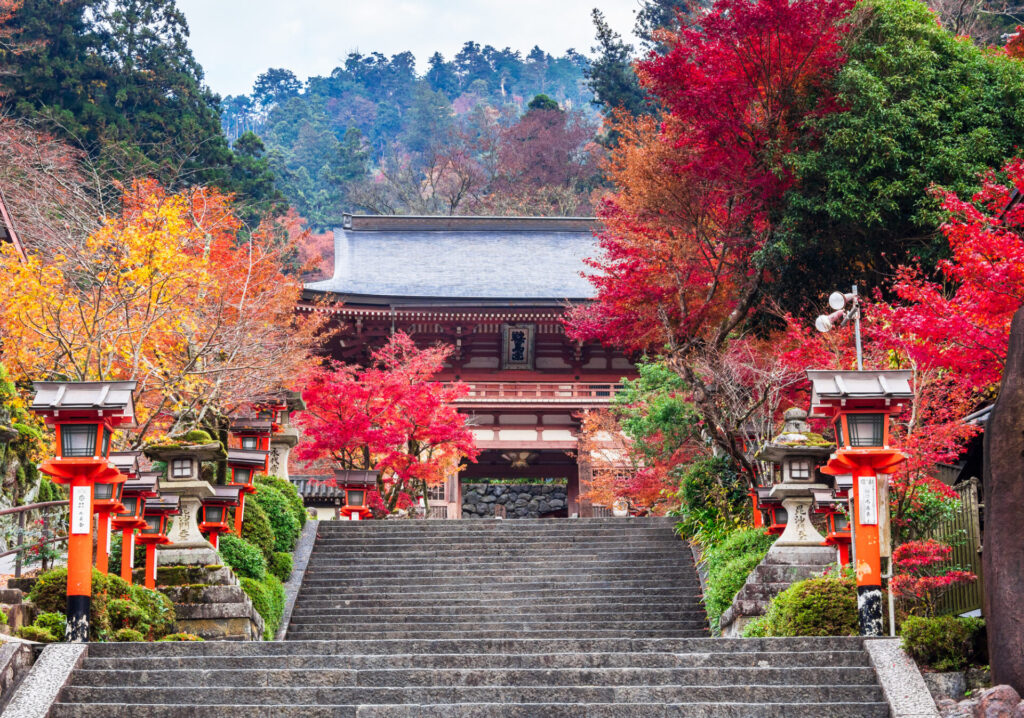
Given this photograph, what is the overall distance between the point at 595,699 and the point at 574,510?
21.9 meters

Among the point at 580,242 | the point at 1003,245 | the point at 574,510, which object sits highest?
the point at 580,242

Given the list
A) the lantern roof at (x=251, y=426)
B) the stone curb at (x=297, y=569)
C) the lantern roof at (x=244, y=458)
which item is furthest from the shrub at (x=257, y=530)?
the lantern roof at (x=251, y=426)

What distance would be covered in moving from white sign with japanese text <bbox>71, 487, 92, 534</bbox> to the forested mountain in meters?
30.7

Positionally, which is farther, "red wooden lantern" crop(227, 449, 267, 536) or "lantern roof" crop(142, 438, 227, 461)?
"red wooden lantern" crop(227, 449, 267, 536)

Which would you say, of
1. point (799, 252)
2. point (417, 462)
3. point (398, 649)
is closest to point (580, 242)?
point (417, 462)

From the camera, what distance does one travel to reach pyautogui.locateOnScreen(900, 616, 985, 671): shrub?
27.7ft

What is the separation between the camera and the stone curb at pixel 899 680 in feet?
25.7

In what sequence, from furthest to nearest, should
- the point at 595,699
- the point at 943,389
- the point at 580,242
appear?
the point at 580,242
the point at 943,389
the point at 595,699

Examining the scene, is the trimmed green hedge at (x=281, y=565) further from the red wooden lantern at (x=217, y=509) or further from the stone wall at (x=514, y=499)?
the stone wall at (x=514, y=499)

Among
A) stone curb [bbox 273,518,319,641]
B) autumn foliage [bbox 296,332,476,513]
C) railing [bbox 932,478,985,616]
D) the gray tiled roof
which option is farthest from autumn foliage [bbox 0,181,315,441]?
the gray tiled roof

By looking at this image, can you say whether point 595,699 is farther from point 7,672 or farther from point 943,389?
point 943,389

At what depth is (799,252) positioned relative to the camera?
17344mm

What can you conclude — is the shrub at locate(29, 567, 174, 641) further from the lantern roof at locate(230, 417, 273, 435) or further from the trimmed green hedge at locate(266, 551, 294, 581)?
the lantern roof at locate(230, 417, 273, 435)

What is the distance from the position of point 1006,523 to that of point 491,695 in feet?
12.6
